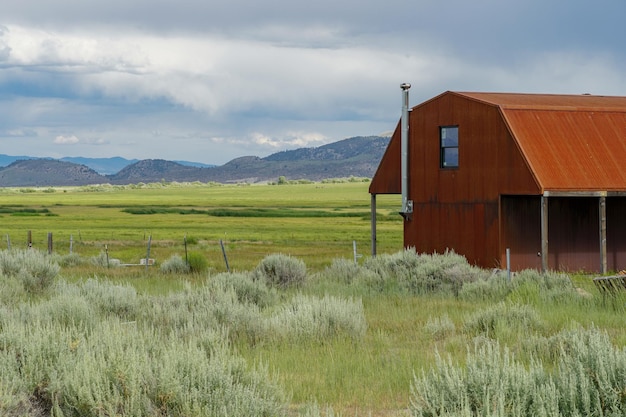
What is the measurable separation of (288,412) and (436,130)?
19.9 metres

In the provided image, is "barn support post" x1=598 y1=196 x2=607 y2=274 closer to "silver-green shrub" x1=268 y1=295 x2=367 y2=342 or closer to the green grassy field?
the green grassy field

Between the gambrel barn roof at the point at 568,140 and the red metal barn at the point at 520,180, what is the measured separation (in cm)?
3

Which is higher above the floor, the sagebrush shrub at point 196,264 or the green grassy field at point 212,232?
the sagebrush shrub at point 196,264

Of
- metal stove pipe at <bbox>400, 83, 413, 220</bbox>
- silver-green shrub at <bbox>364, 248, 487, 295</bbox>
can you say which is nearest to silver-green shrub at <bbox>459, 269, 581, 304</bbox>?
silver-green shrub at <bbox>364, 248, 487, 295</bbox>

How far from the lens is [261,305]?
1748 centimetres

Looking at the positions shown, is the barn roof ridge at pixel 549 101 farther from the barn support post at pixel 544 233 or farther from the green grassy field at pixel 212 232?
the green grassy field at pixel 212 232

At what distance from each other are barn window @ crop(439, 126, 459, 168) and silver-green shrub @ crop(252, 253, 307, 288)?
21.5 ft

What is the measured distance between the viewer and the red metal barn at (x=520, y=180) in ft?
81.3

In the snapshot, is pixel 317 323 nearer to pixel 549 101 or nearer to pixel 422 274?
pixel 422 274

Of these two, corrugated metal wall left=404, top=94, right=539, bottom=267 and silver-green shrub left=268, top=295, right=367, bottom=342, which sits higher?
corrugated metal wall left=404, top=94, right=539, bottom=267

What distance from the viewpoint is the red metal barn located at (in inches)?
976

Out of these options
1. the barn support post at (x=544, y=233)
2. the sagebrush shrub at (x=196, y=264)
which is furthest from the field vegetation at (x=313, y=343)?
the barn support post at (x=544, y=233)

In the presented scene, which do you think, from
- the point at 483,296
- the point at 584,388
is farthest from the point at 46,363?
the point at 483,296

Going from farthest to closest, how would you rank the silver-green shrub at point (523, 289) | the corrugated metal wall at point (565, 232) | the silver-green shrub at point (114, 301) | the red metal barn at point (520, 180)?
the corrugated metal wall at point (565, 232)
the red metal barn at point (520, 180)
the silver-green shrub at point (523, 289)
the silver-green shrub at point (114, 301)
